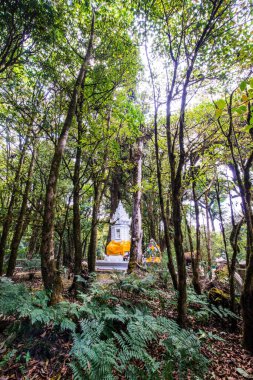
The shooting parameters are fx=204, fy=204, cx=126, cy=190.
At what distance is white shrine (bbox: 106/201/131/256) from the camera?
1889cm

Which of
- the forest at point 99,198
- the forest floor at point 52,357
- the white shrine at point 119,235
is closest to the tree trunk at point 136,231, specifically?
the forest at point 99,198

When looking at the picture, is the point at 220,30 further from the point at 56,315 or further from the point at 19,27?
the point at 56,315

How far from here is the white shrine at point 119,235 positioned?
62.0 feet

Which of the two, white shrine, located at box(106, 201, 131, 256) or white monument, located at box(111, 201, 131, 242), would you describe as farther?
white monument, located at box(111, 201, 131, 242)

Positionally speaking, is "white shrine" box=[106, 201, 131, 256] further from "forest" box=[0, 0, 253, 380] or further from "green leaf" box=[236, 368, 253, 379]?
"green leaf" box=[236, 368, 253, 379]

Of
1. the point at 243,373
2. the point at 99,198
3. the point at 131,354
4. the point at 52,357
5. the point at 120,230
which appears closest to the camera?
the point at 131,354

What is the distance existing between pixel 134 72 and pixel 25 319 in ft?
27.0

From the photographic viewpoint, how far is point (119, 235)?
20.8 m

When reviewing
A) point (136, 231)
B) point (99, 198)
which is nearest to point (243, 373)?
point (99, 198)

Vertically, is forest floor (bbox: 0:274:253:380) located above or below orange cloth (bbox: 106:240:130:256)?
below

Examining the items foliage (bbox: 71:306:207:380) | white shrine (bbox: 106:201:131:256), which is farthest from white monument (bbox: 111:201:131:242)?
foliage (bbox: 71:306:207:380)

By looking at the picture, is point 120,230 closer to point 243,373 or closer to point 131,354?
point 243,373

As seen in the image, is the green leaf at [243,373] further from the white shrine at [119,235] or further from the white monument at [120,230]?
the white monument at [120,230]

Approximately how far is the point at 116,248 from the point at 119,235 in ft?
6.42
